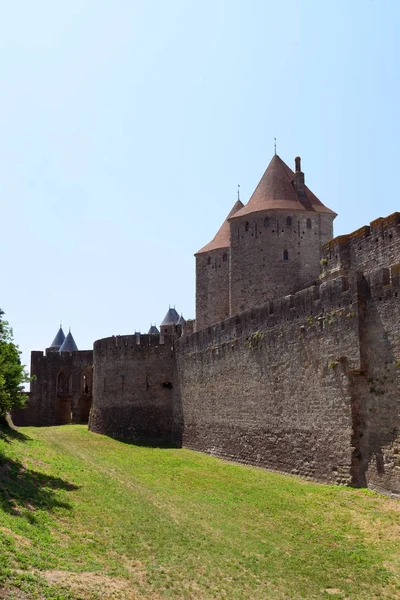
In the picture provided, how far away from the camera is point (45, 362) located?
46.9m

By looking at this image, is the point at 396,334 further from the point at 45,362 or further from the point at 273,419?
the point at 45,362

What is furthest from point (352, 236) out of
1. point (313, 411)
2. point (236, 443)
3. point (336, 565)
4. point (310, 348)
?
point (336, 565)

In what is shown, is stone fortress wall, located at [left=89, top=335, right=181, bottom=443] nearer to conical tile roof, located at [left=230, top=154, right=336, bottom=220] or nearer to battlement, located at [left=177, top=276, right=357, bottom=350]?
battlement, located at [left=177, top=276, right=357, bottom=350]

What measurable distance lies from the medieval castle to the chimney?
59mm

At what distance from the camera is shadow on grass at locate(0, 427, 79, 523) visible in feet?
40.8

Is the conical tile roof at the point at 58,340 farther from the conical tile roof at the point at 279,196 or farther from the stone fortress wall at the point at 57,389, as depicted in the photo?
the conical tile roof at the point at 279,196

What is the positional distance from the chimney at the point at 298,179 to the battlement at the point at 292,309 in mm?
9813

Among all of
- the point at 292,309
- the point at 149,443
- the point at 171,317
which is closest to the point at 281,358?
the point at 292,309

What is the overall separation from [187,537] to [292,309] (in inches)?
362

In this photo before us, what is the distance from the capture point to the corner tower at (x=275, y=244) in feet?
102

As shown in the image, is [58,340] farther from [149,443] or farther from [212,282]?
[149,443]

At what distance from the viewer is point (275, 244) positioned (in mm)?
31359

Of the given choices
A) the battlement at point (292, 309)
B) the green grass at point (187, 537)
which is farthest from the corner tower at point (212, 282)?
the green grass at point (187, 537)

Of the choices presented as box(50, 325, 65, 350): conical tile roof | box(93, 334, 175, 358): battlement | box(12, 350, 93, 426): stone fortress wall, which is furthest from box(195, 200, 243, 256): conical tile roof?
box(50, 325, 65, 350): conical tile roof
